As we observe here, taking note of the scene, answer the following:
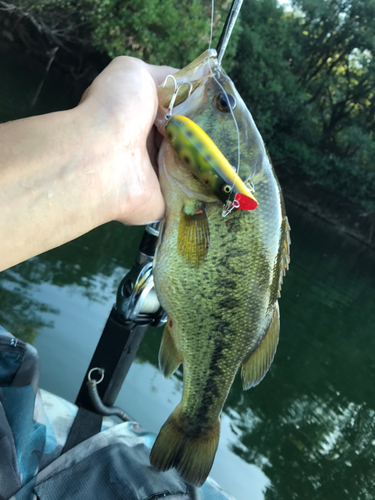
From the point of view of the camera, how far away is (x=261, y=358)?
4.09 ft

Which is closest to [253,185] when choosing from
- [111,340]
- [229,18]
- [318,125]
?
[229,18]

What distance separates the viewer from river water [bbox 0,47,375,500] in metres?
2.88

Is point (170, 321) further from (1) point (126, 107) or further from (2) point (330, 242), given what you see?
(2) point (330, 242)

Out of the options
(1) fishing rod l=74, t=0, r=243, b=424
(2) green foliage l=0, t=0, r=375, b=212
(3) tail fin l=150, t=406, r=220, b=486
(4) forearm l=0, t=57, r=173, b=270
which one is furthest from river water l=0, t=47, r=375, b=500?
(2) green foliage l=0, t=0, r=375, b=212

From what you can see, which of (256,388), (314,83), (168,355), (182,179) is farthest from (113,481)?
(314,83)

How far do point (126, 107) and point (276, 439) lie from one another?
3.24 meters

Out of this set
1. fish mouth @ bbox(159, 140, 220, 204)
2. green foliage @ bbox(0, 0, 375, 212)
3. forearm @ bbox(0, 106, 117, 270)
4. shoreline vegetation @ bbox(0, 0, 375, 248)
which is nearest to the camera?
forearm @ bbox(0, 106, 117, 270)

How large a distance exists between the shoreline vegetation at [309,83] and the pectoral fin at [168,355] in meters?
15.9

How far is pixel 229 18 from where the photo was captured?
1106 millimetres

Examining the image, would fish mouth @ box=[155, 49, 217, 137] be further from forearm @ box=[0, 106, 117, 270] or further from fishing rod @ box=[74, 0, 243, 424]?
forearm @ box=[0, 106, 117, 270]

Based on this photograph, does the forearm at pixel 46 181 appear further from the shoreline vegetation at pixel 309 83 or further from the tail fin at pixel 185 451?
the shoreline vegetation at pixel 309 83

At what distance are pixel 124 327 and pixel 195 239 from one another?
1.37 feet

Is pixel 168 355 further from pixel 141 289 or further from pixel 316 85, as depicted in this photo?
pixel 316 85

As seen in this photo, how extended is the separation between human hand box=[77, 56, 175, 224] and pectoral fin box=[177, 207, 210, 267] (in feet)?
0.35
